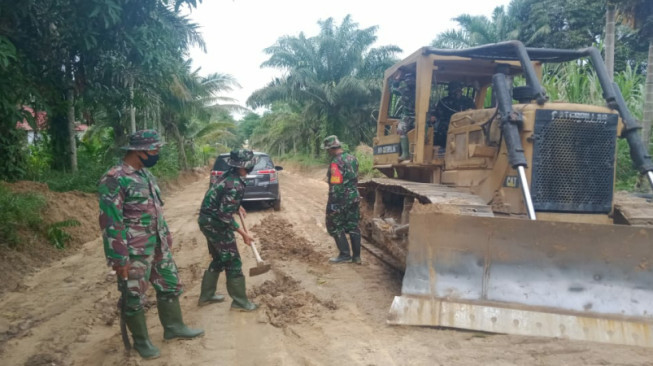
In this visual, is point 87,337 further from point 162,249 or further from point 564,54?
point 564,54

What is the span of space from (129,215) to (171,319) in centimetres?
98

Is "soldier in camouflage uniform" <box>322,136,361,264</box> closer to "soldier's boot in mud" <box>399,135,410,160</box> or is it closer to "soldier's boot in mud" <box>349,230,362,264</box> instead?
"soldier's boot in mud" <box>349,230,362,264</box>

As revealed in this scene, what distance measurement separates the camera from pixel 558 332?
3.88 m

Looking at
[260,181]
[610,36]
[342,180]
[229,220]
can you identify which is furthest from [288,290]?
[610,36]

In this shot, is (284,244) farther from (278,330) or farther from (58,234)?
(278,330)

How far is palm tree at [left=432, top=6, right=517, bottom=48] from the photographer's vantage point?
Result: 81.4 feet

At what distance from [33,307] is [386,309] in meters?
3.62

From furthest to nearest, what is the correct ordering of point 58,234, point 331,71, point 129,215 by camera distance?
point 331,71 → point 58,234 → point 129,215

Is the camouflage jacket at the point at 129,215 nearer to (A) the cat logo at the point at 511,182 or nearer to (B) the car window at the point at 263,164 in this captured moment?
(A) the cat logo at the point at 511,182

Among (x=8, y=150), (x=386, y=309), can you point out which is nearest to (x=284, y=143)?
(x=8, y=150)

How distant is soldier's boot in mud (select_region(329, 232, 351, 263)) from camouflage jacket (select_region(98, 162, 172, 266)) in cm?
313

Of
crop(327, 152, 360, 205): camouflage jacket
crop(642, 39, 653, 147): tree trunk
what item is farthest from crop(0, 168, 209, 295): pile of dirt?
crop(642, 39, 653, 147): tree trunk

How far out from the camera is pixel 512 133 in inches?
183

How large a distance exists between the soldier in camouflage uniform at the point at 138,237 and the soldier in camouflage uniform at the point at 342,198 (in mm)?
3006
